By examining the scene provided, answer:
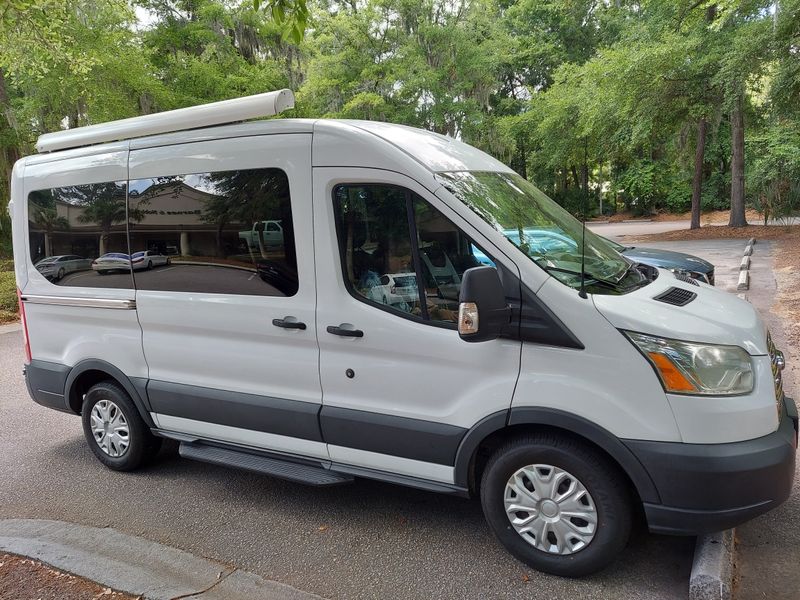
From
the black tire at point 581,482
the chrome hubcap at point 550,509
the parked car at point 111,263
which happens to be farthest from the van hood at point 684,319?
the parked car at point 111,263

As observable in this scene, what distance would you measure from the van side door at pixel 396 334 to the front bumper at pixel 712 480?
0.75 m

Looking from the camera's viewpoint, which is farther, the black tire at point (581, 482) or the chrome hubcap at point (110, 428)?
the chrome hubcap at point (110, 428)

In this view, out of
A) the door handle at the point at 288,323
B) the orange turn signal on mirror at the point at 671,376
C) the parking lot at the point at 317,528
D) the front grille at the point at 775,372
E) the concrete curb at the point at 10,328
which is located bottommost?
the parking lot at the point at 317,528

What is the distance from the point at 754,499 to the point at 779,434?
0.35m

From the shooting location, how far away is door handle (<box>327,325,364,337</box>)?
11.1 ft

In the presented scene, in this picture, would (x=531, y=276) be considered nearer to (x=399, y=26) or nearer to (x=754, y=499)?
(x=754, y=499)

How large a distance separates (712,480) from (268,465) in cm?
244

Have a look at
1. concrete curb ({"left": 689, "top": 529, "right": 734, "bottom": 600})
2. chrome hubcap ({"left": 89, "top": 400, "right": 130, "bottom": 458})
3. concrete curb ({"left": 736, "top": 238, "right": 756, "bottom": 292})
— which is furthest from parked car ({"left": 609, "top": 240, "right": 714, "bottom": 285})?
chrome hubcap ({"left": 89, "top": 400, "right": 130, "bottom": 458})

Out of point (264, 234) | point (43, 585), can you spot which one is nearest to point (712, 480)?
point (264, 234)

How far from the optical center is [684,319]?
114 inches

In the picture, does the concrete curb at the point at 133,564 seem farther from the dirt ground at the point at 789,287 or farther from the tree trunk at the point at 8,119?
the tree trunk at the point at 8,119

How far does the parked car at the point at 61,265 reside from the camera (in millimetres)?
4500

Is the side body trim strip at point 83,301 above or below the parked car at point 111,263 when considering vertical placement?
below

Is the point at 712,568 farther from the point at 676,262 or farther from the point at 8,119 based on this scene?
the point at 8,119
